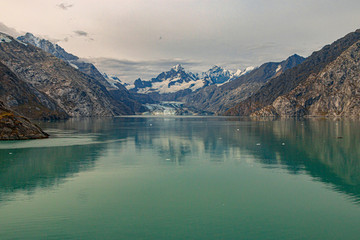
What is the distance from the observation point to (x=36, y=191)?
4069 cm

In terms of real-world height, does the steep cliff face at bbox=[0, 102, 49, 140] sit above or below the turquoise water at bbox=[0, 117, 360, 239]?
above

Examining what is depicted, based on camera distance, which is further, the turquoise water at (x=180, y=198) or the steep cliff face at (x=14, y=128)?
the steep cliff face at (x=14, y=128)

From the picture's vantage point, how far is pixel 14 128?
105000mm

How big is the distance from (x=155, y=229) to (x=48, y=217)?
11119 millimetres

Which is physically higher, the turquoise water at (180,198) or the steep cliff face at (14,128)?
the steep cliff face at (14,128)

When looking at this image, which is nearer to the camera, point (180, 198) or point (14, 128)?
point (180, 198)

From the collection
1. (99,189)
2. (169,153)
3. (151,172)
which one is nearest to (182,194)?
(99,189)

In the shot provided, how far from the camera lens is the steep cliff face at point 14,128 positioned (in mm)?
102062

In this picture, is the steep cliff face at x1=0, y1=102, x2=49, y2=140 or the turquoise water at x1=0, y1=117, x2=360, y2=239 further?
the steep cliff face at x1=0, y1=102, x2=49, y2=140

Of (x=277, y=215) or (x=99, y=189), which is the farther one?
(x=99, y=189)

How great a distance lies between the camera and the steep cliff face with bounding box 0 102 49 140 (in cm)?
10206

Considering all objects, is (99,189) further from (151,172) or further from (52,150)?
(52,150)

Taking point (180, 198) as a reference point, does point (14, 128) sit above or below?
above

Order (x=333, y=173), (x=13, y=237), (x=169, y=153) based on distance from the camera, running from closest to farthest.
→ (x=13, y=237), (x=333, y=173), (x=169, y=153)
